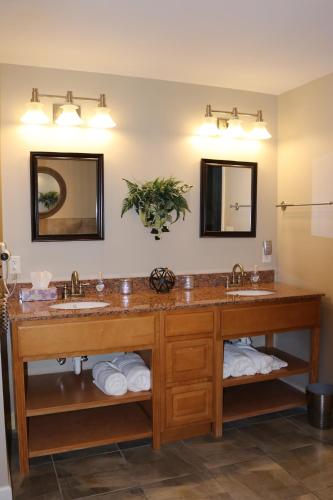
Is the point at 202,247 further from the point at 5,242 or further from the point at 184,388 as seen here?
the point at 5,242

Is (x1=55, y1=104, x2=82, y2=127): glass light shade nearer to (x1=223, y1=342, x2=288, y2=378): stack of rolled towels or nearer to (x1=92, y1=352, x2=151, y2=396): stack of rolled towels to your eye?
(x1=92, y1=352, x2=151, y2=396): stack of rolled towels

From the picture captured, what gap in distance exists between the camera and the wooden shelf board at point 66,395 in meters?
2.44

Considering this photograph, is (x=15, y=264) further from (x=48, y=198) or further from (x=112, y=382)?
(x=112, y=382)

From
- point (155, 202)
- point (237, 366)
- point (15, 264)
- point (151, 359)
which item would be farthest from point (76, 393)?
point (155, 202)

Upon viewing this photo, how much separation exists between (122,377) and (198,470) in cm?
64

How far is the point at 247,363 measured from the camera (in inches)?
113

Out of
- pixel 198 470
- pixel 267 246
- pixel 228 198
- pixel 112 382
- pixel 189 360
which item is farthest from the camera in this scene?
pixel 267 246

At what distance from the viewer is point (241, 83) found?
320cm

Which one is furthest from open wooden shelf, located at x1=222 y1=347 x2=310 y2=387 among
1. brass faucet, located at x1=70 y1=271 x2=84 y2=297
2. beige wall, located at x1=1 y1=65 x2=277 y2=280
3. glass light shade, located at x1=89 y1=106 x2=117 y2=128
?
glass light shade, located at x1=89 y1=106 x2=117 y2=128

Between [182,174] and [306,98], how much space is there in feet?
3.36

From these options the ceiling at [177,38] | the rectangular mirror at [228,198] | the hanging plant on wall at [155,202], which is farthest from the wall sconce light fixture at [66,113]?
the rectangular mirror at [228,198]

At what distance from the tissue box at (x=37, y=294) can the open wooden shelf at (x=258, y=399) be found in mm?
1308

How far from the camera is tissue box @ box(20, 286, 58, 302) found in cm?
273

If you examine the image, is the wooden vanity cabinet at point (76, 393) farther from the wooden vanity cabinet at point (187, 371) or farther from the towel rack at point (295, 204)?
the towel rack at point (295, 204)
